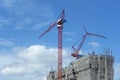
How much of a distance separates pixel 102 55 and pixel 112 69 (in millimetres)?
7847

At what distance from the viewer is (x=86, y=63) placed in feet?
651

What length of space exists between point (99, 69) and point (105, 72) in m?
3.01

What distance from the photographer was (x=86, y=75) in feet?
655

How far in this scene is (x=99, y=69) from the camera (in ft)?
645

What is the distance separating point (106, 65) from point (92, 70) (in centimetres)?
670

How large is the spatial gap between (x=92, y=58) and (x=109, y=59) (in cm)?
769

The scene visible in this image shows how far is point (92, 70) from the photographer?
196625 millimetres

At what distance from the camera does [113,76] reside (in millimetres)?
196625

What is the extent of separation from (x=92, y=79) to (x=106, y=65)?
29.8 feet

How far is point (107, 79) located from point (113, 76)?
12.0 ft

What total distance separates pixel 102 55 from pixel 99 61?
3.66 metres

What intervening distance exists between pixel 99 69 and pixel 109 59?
6443 mm

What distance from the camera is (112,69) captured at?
197m

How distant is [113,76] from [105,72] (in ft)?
13.4
